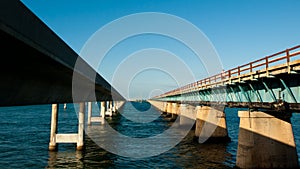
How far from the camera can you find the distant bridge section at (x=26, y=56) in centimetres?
591

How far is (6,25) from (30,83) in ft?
16.1

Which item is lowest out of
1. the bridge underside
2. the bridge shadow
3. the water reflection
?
the water reflection

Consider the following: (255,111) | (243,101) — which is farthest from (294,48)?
(243,101)

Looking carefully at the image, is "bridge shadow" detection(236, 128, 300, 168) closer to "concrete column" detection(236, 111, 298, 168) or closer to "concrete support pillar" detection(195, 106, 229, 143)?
"concrete column" detection(236, 111, 298, 168)

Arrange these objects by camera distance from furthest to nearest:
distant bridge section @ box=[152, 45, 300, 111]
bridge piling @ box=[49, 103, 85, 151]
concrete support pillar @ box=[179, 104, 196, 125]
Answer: concrete support pillar @ box=[179, 104, 196, 125] < bridge piling @ box=[49, 103, 85, 151] < distant bridge section @ box=[152, 45, 300, 111]

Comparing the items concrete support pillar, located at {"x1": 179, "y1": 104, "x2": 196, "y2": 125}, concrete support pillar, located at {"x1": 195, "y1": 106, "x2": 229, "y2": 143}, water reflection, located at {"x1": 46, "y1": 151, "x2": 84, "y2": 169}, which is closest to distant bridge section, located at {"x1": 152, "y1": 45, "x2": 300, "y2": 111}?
concrete support pillar, located at {"x1": 195, "y1": 106, "x2": 229, "y2": 143}

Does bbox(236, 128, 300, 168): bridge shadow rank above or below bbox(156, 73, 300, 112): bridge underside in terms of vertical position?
below

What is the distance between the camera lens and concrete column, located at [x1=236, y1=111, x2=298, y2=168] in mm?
18578

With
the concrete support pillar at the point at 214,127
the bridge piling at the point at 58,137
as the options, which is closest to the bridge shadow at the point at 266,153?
the concrete support pillar at the point at 214,127

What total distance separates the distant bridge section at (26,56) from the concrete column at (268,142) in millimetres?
14348

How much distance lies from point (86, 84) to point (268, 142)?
14.5 metres

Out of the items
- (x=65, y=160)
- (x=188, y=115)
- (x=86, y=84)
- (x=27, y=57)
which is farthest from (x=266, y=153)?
(x=188, y=115)

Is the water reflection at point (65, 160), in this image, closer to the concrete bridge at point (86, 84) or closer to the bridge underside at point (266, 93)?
the concrete bridge at point (86, 84)

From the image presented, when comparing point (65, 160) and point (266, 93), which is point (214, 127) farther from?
point (65, 160)
